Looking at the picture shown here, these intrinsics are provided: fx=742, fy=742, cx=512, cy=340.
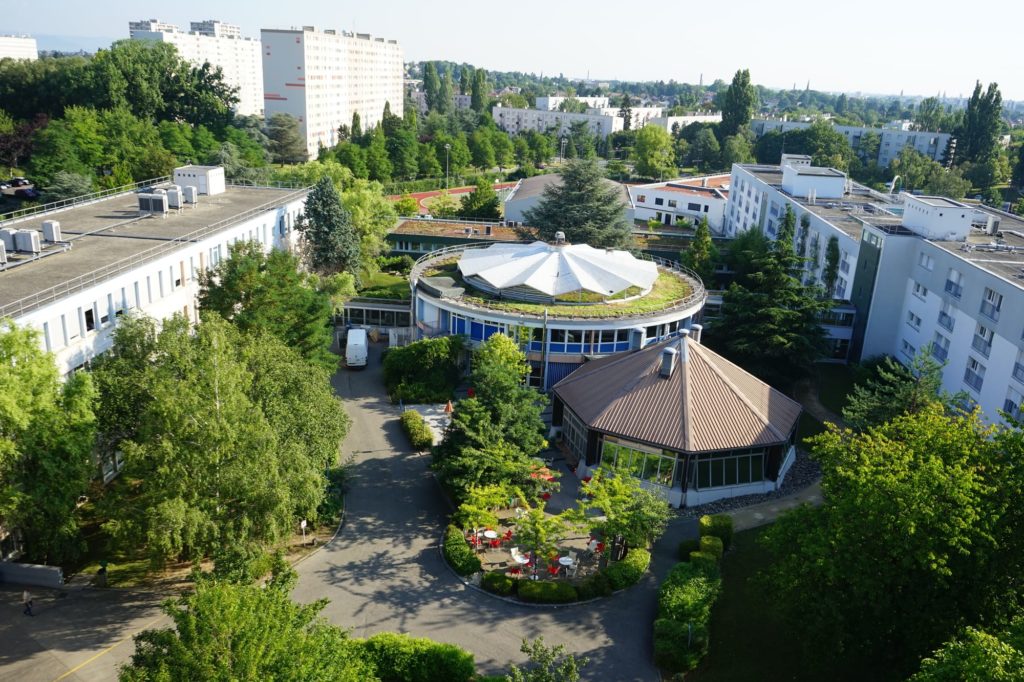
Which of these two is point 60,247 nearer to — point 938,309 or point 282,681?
point 282,681

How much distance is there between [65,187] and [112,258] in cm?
3913

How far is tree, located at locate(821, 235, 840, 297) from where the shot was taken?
55656mm

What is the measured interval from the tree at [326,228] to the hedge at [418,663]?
36.7 meters

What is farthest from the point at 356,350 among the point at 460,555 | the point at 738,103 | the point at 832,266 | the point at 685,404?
the point at 738,103

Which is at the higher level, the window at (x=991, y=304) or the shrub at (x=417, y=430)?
the window at (x=991, y=304)

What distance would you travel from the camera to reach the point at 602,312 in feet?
148

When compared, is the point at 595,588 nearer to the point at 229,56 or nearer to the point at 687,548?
the point at 687,548

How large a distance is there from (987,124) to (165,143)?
128 m

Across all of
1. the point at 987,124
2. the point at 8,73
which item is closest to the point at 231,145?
the point at 8,73

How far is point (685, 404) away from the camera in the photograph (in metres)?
35.5

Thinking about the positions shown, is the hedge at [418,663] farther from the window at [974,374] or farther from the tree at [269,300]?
the window at [974,374]

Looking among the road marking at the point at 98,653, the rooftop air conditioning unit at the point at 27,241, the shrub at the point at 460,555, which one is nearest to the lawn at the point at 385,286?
the rooftop air conditioning unit at the point at 27,241

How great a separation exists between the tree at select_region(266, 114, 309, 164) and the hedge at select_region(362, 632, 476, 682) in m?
99.4

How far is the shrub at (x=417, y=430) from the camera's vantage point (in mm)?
38906
